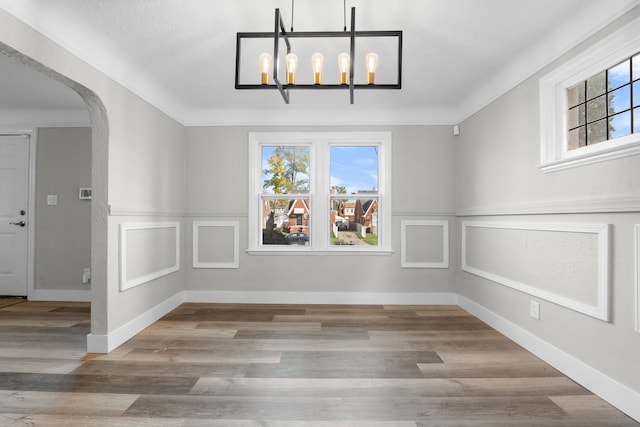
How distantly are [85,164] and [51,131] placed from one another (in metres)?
0.60

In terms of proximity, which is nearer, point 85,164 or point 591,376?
point 591,376

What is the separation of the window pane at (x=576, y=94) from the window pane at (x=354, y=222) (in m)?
2.22

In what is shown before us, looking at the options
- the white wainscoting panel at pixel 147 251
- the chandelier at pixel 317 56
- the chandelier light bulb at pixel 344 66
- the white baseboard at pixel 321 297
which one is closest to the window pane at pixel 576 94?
the chandelier at pixel 317 56

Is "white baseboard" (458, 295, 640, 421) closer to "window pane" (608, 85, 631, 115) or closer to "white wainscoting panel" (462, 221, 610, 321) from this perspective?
"white wainscoting panel" (462, 221, 610, 321)

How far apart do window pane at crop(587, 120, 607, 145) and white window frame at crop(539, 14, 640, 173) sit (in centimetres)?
6

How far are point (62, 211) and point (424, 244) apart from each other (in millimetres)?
4574

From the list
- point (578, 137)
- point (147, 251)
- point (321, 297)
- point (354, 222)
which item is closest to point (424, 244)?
point (354, 222)

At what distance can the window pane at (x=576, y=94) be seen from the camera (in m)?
2.40

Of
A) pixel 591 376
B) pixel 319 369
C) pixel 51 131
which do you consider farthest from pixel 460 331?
pixel 51 131

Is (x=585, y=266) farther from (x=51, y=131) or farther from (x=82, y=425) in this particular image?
(x=51, y=131)

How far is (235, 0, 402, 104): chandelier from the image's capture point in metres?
2.06

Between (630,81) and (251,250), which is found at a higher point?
(630,81)

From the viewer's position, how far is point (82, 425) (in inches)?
71.2

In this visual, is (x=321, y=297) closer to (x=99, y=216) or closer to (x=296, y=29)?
(x=99, y=216)
